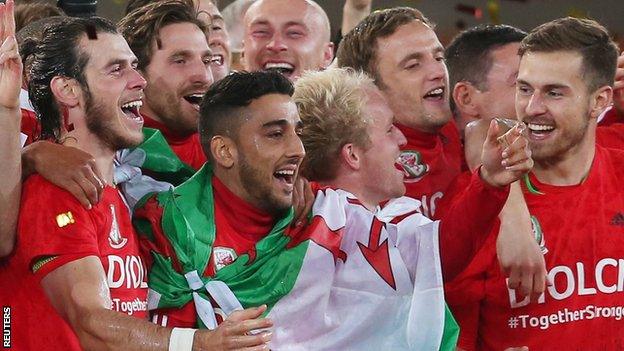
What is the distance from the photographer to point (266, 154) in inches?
140

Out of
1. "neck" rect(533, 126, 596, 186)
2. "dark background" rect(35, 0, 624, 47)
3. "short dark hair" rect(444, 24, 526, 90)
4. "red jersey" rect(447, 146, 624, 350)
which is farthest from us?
"dark background" rect(35, 0, 624, 47)

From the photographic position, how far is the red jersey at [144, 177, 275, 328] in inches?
135

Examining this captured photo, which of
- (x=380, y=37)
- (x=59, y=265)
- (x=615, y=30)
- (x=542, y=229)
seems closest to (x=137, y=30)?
(x=380, y=37)

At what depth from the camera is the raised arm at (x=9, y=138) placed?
3252 millimetres

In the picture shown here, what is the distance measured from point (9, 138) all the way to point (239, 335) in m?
0.83

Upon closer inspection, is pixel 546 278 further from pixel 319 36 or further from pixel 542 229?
pixel 319 36

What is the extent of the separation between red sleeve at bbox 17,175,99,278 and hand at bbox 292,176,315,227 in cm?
62

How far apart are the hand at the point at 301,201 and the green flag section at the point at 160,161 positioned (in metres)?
0.44

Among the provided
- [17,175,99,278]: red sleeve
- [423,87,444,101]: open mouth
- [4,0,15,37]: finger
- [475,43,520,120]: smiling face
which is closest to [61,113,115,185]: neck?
[17,175,99,278]: red sleeve

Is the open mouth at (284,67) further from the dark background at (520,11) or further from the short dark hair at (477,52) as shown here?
the dark background at (520,11)

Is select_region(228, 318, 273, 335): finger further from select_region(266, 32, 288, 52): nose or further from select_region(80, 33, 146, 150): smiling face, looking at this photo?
select_region(266, 32, 288, 52): nose

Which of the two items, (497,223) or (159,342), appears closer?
(159,342)

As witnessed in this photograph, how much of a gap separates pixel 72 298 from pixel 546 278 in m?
1.50

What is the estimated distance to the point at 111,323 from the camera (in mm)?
3117
